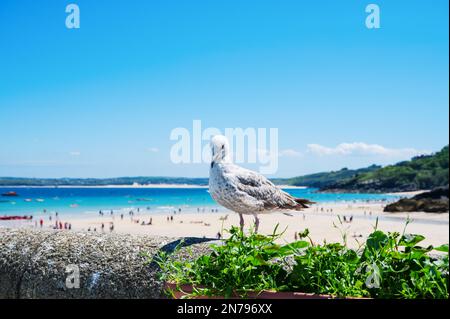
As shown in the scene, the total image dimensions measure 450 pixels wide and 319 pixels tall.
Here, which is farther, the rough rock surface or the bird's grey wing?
the bird's grey wing

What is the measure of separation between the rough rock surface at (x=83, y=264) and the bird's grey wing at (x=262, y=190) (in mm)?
1511

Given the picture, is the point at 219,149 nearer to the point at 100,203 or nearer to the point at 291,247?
the point at 291,247

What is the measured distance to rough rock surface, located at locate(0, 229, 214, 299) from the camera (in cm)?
283

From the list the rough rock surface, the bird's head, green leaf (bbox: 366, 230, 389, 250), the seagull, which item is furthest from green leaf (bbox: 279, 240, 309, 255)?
the bird's head

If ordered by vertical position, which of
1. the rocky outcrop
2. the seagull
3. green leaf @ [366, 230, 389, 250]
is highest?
the seagull

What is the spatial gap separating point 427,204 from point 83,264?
159 feet

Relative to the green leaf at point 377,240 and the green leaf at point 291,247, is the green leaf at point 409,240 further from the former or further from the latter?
the green leaf at point 291,247

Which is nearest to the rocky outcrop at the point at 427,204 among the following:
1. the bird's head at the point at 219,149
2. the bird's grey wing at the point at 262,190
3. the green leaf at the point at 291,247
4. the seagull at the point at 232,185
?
the bird's grey wing at the point at 262,190

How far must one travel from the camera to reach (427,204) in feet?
150

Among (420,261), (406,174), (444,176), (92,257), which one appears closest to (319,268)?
(420,261)

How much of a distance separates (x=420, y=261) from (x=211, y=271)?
0.99 m

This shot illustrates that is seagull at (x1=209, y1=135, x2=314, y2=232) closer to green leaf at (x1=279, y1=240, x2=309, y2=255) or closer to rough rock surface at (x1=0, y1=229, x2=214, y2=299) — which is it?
rough rock surface at (x1=0, y1=229, x2=214, y2=299)

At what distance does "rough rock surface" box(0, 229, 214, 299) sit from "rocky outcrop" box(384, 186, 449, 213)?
157ft
